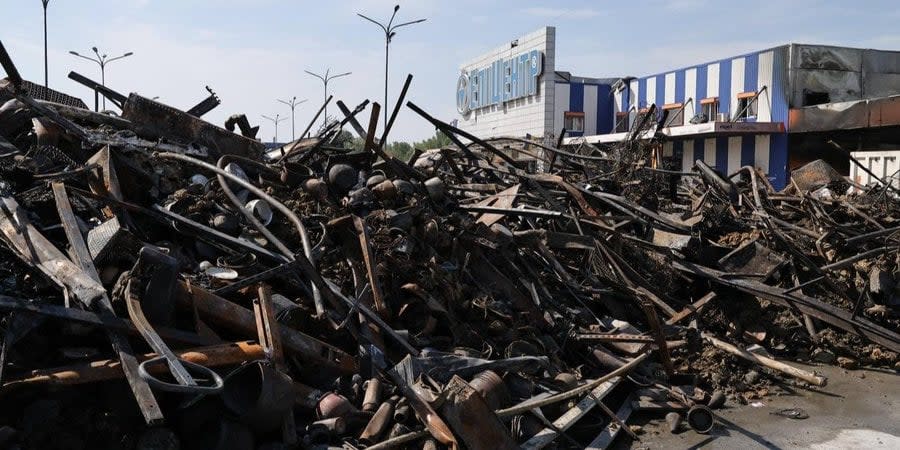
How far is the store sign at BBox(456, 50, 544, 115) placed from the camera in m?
33.6

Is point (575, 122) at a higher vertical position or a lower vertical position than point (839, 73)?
lower

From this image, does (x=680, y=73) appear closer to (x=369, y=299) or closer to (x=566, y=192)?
(x=566, y=192)

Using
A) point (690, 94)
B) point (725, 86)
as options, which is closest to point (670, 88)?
point (690, 94)

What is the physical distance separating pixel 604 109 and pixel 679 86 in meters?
5.13

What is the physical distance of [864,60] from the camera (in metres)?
25.3

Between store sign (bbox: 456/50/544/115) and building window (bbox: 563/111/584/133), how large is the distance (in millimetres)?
1910

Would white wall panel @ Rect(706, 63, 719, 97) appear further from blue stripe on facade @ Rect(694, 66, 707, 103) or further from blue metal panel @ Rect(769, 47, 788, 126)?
blue metal panel @ Rect(769, 47, 788, 126)

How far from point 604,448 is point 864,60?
82.7 feet

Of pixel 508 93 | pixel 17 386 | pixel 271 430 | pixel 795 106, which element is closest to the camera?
pixel 17 386

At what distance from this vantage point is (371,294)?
18.6 feet

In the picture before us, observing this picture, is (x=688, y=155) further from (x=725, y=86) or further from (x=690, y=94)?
(x=725, y=86)

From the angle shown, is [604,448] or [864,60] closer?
[604,448]

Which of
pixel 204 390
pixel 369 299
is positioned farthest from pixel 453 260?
pixel 204 390

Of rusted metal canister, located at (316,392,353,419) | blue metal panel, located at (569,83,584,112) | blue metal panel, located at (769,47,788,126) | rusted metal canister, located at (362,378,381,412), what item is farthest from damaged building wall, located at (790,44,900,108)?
rusted metal canister, located at (316,392,353,419)
